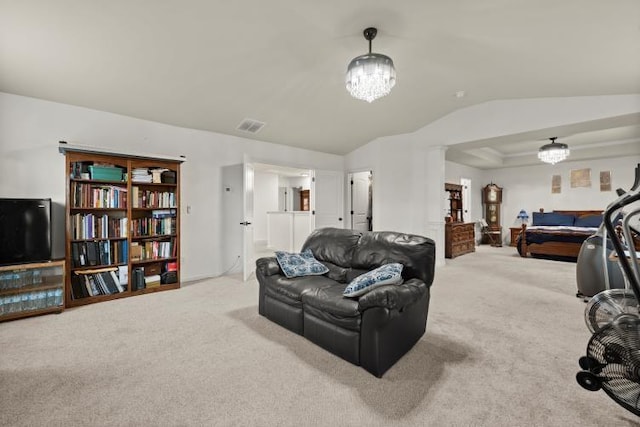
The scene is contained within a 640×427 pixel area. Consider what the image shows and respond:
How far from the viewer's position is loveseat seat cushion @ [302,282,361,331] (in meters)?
2.03

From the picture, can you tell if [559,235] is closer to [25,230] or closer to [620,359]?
[620,359]

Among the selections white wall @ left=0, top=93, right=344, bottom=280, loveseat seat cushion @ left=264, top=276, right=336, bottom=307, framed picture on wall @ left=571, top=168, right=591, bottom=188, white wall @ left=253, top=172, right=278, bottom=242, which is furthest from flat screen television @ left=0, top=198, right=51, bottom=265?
framed picture on wall @ left=571, top=168, right=591, bottom=188

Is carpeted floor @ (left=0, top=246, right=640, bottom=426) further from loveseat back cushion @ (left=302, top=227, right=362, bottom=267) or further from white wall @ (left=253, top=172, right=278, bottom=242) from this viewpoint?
white wall @ (left=253, top=172, right=278, bottom=242)

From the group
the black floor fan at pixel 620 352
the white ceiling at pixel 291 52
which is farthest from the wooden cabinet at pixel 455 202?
the black floor fan at pixel 620 352

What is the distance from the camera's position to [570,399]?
67.3 inches

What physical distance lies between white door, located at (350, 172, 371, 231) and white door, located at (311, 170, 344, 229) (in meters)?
0.38

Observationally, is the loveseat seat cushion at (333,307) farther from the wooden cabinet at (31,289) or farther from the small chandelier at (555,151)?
the small chandelier at (555,151)

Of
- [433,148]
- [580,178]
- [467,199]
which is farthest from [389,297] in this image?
[580,178]

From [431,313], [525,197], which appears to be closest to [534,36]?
[431,313]

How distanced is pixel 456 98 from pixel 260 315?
13.8 ft

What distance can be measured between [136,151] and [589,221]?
30.7 ft

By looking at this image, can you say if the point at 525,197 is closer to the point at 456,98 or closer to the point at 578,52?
the point at 456,98

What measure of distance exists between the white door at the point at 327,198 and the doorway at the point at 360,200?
37 cm

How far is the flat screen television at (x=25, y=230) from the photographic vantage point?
2914 mm
